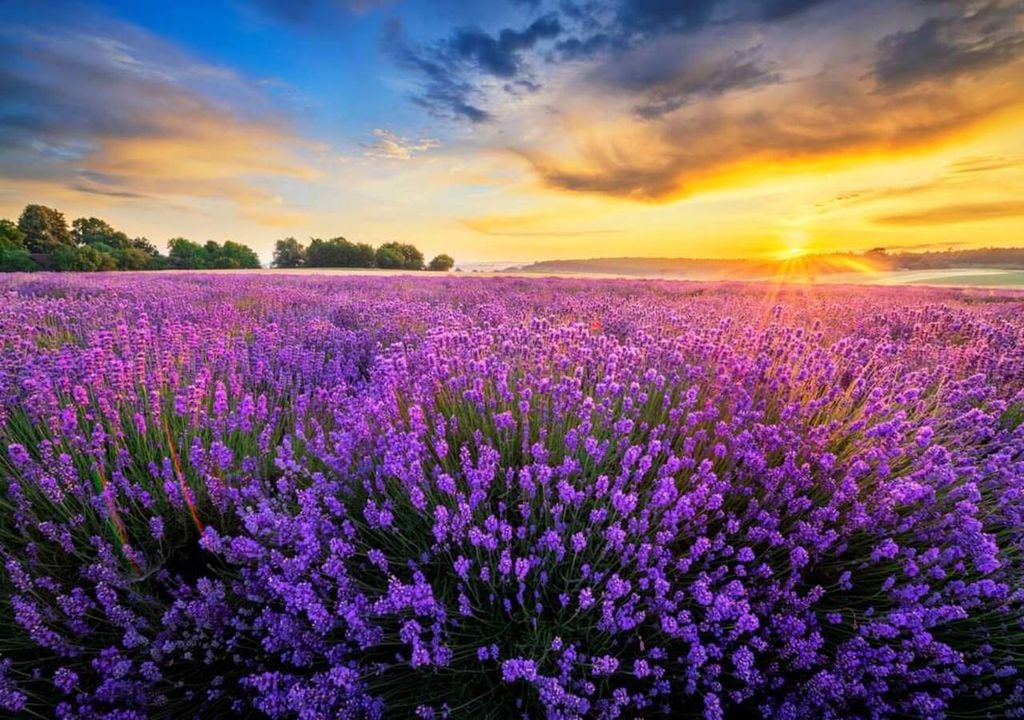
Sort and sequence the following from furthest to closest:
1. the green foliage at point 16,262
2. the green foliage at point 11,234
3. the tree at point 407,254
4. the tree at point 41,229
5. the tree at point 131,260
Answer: the tree at point 41,229 < the tree at point 407,254 < the green foliage at point 11,234 < the tree at point 131,260 < the green foliage at point 16,262

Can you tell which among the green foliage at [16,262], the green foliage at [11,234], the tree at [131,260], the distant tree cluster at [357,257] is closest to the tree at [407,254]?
the distant tree cluster at [357,257]

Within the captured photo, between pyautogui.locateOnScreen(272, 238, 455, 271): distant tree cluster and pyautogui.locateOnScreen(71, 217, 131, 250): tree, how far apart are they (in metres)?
15.2

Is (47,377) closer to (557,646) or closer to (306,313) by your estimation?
(557,646)

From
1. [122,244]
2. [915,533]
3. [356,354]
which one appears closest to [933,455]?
[915,533]

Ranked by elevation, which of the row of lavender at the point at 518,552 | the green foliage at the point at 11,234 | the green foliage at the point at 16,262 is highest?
the green foliage at the point at 11,234

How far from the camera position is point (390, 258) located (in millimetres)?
38438

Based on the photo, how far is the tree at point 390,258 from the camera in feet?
125

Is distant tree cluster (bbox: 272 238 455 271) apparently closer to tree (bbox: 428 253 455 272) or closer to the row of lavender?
tree (bbox: 428 253 455 272)

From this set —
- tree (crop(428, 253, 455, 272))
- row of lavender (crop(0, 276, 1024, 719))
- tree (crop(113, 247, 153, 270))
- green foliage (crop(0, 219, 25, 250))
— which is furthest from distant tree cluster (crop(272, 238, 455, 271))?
row of lavender (crop(0, 276, 1024, 719))

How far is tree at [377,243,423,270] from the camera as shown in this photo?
38.7 metres

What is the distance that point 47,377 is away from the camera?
9.11ft

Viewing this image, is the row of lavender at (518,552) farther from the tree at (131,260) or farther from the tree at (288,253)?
the tree at (288,253)

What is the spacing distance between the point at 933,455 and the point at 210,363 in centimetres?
417

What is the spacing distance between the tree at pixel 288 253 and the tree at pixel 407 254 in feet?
23.6
